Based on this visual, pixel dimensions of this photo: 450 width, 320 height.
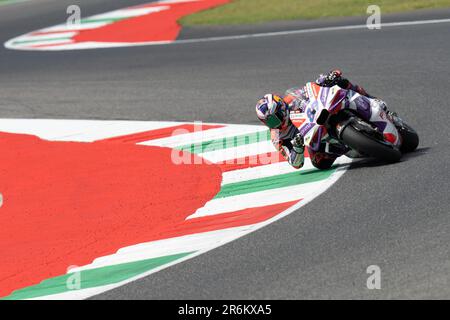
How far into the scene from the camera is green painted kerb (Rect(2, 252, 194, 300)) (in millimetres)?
8297

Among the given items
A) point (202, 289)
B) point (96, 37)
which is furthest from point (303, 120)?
point (96, 37)

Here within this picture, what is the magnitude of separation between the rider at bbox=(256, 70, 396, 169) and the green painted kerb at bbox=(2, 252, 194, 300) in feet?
8.39

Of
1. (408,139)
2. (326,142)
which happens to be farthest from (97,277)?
(408,139)

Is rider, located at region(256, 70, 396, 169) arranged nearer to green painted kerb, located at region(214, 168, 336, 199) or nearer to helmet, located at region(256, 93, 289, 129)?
helmet, located at region(256, 93, 289, 129)

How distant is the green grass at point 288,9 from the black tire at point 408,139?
910 centimetres

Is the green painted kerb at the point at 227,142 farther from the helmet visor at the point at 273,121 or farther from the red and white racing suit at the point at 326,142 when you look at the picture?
the helmet visor at the point at 273,121

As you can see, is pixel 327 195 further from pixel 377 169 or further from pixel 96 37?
pixel 96 37

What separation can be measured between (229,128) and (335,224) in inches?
201

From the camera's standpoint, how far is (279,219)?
9445 mm

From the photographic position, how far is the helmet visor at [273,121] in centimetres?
1089

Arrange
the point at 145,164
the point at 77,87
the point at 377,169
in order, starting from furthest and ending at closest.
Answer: the point at 77,87 → the point at 145,164 → the point at 377,169

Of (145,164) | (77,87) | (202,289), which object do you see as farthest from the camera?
(77,87)

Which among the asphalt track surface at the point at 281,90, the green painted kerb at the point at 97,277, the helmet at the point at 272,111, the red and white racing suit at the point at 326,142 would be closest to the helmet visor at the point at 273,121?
the helmet at the point at 272,111
